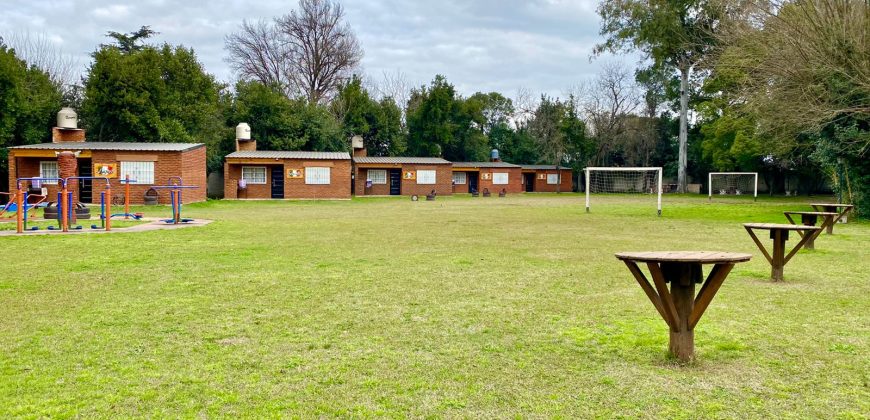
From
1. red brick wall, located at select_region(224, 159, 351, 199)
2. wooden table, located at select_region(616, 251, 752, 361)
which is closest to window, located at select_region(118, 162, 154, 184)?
red brick wall, located at select_region(224, 159, 351, 199)

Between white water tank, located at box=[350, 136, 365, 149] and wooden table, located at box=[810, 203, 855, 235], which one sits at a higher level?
white water tank, located at box=[350, 136, 365, 149]

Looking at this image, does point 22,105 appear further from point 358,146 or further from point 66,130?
point 358,146

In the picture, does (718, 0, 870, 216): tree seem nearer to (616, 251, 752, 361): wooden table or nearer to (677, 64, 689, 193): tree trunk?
(616, 251, 752, 361): wooden table

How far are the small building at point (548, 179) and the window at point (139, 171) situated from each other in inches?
1377

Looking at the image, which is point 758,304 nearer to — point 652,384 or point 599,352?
point 599,352

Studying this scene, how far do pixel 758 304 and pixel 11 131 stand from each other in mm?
38449

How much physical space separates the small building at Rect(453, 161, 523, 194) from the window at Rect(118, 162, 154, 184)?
2534 centimetres

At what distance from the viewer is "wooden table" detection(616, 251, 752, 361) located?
4199 millimetres

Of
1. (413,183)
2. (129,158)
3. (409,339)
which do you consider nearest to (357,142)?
(413,183)

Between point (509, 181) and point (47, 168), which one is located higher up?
point (47, 168)

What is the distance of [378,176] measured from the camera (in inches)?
1671

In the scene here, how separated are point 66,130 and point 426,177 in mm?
22865

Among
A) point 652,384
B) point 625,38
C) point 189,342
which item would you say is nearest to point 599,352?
point 652,384

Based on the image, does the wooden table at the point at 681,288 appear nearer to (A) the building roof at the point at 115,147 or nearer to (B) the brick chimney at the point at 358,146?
(A) the building roof at the point at 115,147
